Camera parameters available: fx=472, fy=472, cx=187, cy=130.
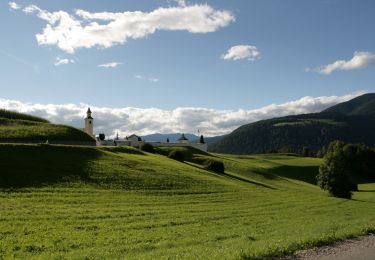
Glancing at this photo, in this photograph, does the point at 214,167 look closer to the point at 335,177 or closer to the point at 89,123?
the point at 335,177

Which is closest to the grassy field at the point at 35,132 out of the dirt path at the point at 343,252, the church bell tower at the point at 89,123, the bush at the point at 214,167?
the bush at the point at 214,167

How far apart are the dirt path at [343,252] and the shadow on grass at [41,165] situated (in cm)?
2819

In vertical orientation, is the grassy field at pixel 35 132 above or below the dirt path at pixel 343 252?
above

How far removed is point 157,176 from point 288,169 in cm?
7273

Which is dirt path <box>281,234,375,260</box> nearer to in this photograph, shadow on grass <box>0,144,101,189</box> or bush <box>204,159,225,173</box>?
shadow on grass <box>0,144,101,189</box>

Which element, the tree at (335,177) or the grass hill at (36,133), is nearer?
the tree at (335,177)

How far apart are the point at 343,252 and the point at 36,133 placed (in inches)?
2553

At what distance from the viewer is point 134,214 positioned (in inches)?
1310

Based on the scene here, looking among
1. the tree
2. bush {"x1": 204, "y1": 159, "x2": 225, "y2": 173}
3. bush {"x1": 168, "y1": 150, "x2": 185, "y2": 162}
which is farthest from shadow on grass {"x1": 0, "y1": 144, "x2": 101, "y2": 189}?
the tree

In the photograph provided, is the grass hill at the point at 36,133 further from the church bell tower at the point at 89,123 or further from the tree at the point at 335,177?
the tree at the point at 335,177

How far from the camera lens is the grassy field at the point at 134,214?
20.0m

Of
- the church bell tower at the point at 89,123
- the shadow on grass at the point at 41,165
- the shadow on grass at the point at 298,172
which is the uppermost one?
the church bell tower at the point at 89,123

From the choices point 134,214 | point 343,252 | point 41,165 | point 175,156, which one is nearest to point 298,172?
point 175,156

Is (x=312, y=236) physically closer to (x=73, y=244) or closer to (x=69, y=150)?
(x=73, y=244)
